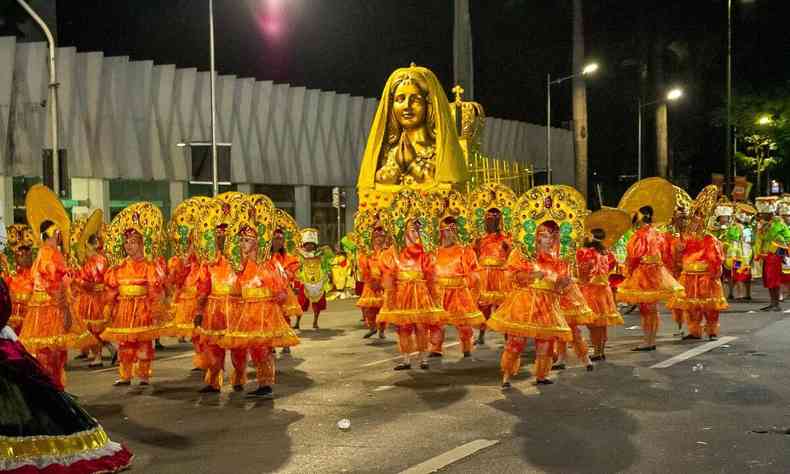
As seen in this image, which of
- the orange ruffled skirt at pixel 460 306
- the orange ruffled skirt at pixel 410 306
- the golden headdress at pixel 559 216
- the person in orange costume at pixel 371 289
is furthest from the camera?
the person in orange costume at pixel 371 289

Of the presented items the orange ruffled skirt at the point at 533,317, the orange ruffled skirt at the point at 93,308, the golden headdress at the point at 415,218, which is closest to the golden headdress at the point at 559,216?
the orange ruffled skirt at the point at 533,317

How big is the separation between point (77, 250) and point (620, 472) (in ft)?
28.7

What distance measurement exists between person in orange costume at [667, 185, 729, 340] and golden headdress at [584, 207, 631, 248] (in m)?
2.37

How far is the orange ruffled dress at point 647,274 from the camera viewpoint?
12312mm

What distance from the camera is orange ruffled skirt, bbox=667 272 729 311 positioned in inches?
523

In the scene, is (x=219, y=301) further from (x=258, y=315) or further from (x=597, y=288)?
(x=597, y=288)

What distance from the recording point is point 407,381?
10.5m

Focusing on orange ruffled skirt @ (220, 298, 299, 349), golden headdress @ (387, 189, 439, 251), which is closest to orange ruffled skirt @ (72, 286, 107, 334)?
orange ruffled skirt @ (220, 298, 299, 349)

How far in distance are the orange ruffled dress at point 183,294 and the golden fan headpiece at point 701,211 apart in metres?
7.30

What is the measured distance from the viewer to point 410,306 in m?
11.3

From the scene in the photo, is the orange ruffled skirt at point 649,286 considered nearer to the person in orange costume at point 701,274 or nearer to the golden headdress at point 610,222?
the person in orange costume at point 701,274

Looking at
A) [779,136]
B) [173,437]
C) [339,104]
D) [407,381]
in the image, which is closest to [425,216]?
[407,381]

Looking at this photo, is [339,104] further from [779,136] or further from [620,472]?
[620,472]

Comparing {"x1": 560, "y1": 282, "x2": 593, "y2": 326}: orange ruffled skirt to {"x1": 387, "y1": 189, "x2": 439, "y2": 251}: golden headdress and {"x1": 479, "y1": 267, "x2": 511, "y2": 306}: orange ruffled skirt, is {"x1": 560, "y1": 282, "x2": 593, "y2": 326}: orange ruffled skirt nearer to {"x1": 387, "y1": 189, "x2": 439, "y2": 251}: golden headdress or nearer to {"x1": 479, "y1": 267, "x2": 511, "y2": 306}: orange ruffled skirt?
{"x1": 387, "y1": 189, "x2": 439, "y2": 251}: golden headdress
